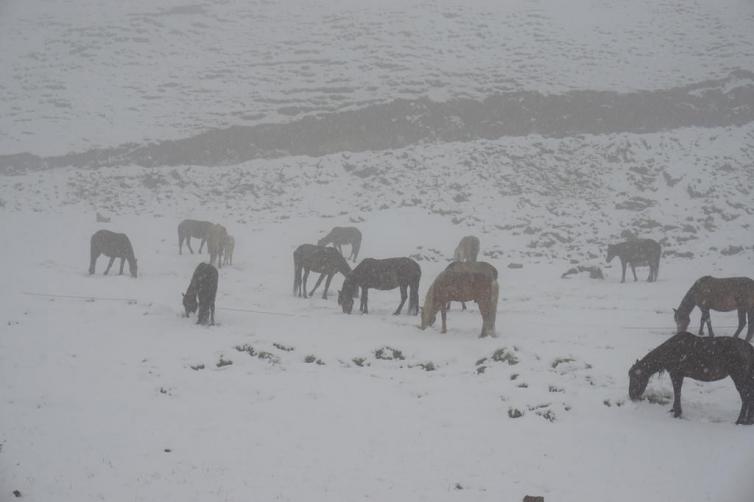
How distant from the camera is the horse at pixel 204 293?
13.2m

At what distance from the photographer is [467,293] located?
39.9 feet

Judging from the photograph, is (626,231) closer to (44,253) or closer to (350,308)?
(350,308)

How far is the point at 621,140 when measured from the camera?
120 feet

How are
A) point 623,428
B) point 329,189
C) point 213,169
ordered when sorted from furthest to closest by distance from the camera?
point 213,169 < point 329,189 < point 623,428

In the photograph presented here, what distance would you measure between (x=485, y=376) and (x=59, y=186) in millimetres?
36015

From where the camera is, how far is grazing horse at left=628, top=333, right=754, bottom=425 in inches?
295

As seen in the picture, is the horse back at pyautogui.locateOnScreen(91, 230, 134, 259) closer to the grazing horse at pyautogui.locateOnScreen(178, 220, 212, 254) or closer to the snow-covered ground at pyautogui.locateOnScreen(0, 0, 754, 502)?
the snow-covered ground at pyautogui.locateOnScreen(0, 0, 754, 502)

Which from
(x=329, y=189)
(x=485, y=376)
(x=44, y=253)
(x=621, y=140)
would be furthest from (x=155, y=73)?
(x=485, y=376)

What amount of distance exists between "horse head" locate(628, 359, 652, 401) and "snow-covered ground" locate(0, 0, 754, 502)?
0.21 meters

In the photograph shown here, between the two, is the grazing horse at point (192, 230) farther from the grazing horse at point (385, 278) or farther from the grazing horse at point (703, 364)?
the grazing horse at point (703, 364)

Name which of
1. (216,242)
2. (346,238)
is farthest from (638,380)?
(346,238)

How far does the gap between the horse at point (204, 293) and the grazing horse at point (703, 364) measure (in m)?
9.46

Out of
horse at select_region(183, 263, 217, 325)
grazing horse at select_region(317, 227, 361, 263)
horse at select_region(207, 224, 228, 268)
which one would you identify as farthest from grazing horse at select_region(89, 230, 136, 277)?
grazing horse at select_region(317, 227, 361, 263)

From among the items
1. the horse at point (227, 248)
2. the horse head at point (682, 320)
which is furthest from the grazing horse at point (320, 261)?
the horse head at point (682, 320)
